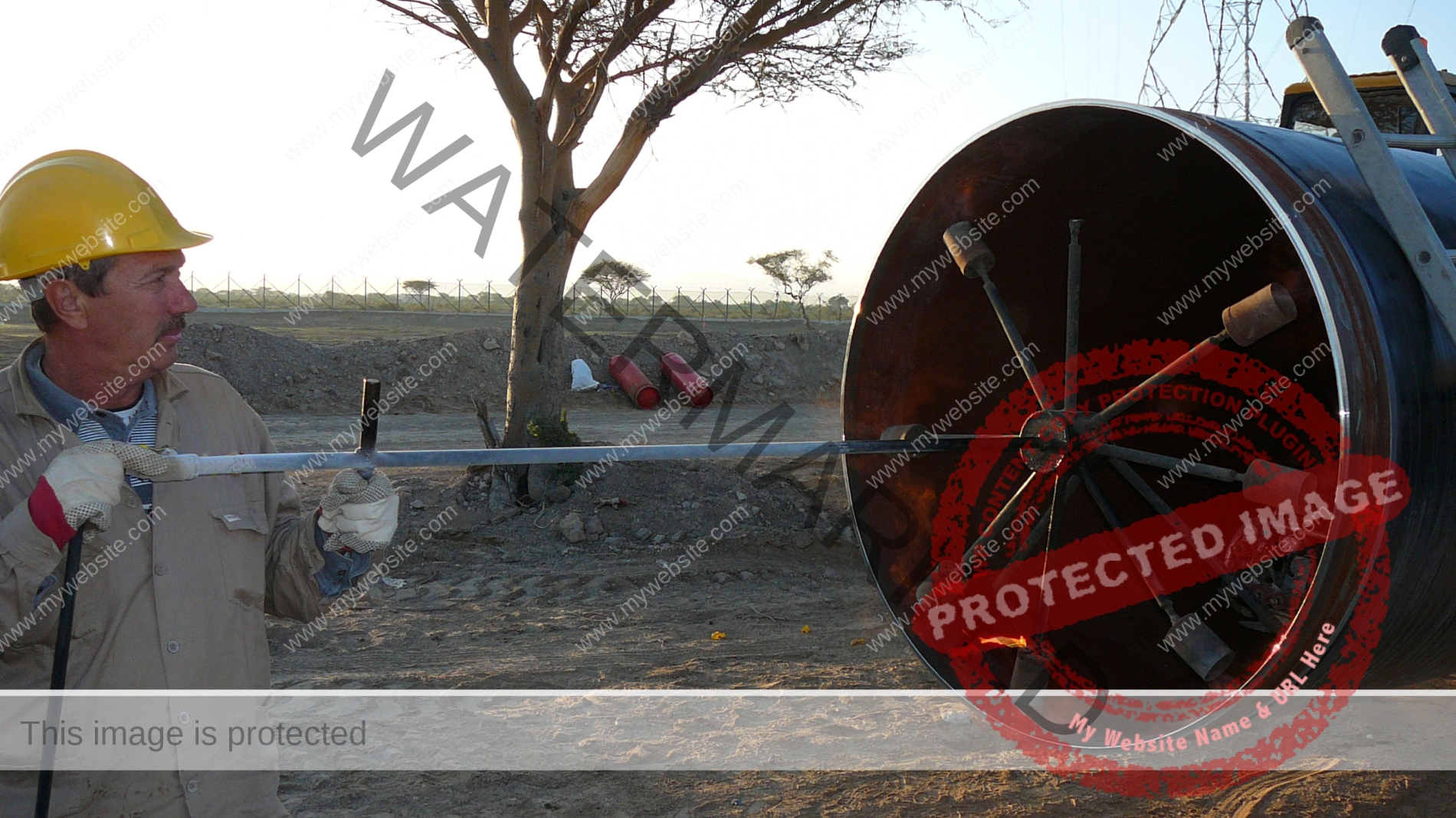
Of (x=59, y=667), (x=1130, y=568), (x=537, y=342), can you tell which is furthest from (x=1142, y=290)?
(x=537, y=342)

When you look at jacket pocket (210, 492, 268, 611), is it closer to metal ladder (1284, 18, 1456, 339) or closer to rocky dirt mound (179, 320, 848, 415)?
metal ladder (1284, 18, 1456, 339)

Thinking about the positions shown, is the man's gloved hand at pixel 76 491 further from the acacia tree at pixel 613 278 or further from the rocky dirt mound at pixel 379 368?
the acacia tree at pixel 613 278

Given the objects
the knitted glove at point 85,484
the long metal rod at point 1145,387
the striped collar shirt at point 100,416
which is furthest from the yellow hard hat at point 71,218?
the long metal rod at point 1145,387

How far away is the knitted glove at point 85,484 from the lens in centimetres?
207

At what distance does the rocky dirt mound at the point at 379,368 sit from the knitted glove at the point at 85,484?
552 inches

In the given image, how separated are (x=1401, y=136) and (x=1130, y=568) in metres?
1.88

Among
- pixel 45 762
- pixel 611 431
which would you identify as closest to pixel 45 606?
pixel 45 762

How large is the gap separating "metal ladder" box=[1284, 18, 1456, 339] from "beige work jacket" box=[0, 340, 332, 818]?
2767mm

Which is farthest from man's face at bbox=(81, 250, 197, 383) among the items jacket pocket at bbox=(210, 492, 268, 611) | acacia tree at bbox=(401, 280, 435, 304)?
acacia tree at bbox=(401, 280, 435, 304)

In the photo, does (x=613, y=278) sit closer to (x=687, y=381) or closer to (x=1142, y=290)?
(x=687, y=381)

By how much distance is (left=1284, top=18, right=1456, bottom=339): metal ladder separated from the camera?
6.77ft

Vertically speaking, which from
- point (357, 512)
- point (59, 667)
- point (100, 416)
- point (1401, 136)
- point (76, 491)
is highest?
point (1401, 136)

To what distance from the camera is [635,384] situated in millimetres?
17266

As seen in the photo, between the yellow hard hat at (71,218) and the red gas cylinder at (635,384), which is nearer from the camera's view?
the yellow hard hat at (71,218)
